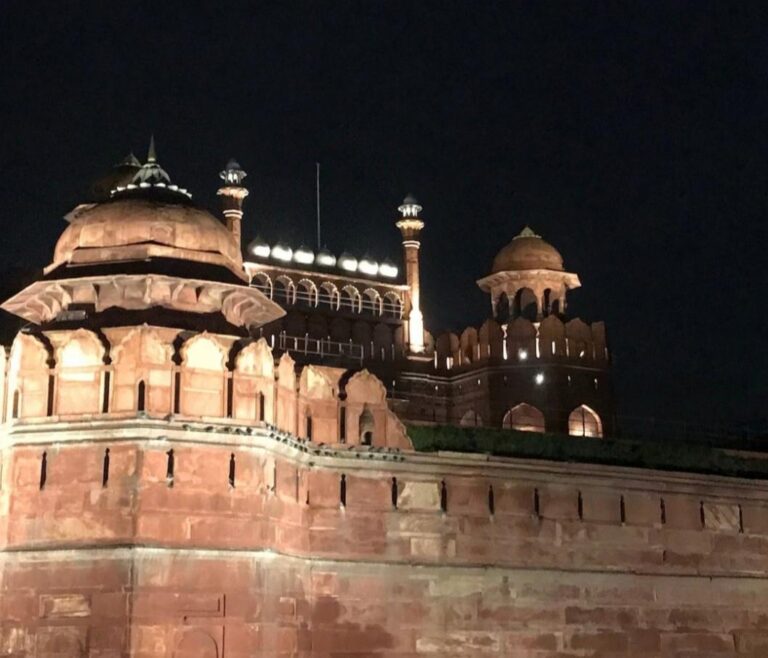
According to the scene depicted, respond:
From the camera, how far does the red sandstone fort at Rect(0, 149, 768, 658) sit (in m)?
15.0

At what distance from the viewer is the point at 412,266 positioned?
37969mm

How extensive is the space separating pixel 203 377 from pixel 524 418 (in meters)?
16.9

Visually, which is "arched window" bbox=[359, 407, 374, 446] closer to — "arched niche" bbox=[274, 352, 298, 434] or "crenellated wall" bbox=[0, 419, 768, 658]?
"crenellated wall" bbox=[0, 419, 768, 658]

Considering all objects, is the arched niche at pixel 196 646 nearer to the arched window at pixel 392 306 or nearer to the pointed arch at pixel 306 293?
the pointed arch at pixel 306 293

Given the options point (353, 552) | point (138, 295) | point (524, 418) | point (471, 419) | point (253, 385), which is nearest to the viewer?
point (253, 385)

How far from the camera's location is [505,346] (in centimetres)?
3234

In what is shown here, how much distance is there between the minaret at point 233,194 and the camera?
36.0 metres

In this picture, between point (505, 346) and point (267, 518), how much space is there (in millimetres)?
17200

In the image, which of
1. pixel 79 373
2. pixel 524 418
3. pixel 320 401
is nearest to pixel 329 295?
pixel 524 418

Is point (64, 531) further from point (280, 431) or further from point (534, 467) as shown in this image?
point (534, 467)

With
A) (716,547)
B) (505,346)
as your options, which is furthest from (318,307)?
(716,547)

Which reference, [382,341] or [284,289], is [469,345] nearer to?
[382,341]

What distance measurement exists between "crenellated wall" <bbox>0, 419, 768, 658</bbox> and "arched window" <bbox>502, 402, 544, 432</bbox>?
10634 millimetres

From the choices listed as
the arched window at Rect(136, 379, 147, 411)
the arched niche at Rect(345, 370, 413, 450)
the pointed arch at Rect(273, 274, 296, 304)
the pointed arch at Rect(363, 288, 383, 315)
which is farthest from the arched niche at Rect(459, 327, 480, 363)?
the arched window at Rect(136, 379, 147, 411)
